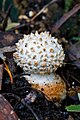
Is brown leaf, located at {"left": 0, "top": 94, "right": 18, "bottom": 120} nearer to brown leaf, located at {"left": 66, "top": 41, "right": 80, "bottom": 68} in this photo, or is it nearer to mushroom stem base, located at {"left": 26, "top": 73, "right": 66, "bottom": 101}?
mushroom stem base, located at {"left": 26, "top": 73, "right": 66, "bottom": 101}

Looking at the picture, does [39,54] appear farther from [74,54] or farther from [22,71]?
[74,54]

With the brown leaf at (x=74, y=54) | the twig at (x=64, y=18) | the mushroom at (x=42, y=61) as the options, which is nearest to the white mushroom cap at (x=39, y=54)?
the mushroom at (x=42, y=61)

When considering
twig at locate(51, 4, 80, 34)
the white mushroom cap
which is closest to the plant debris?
twig at locate(51, 4, 80, 34)

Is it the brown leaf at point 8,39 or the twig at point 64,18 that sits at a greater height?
the twig at point 64,18

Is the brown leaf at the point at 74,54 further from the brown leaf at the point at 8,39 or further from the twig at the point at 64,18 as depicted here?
the twig at the point at 64,18

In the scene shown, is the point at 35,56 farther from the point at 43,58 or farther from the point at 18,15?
the point at 18,15

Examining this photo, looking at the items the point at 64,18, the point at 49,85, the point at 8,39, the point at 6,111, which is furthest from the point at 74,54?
the point at 6,111

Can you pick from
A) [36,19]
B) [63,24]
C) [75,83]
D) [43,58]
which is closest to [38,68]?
[43,58]

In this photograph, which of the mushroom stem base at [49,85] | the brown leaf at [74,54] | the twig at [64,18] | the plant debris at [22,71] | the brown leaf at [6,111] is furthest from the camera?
the twig at [64,18]

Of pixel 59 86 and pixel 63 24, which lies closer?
pixel 59 86

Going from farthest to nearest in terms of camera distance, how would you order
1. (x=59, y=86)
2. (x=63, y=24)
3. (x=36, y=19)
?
(x=36, y=19), (x=63, y=24), (x=59, y=86)
